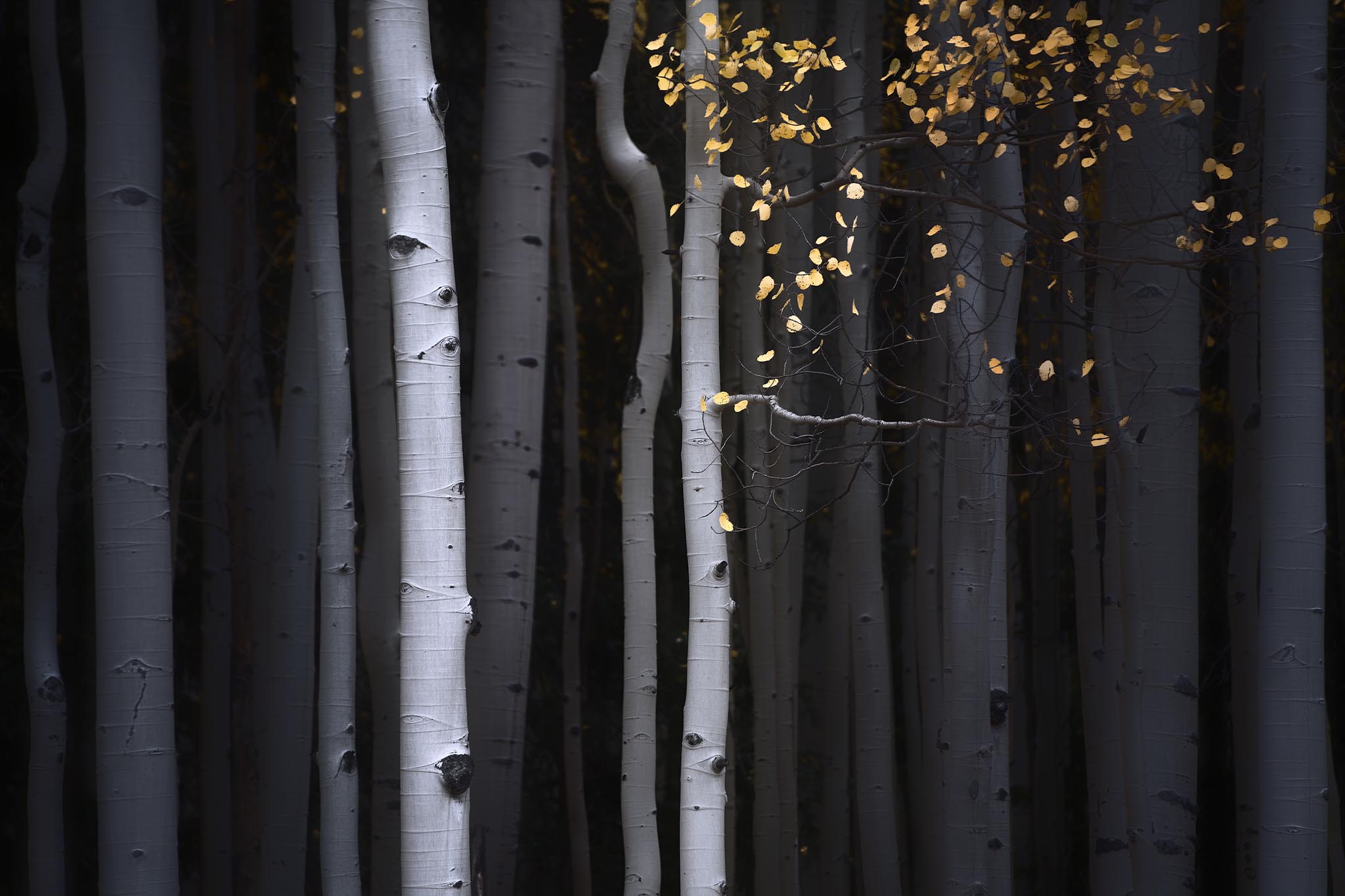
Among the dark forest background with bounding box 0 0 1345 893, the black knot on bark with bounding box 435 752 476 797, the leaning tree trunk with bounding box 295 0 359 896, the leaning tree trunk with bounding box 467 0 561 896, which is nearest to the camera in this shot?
the black knot on bark with bounding box 435 752 476 797

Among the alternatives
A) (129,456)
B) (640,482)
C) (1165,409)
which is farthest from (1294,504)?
(129,456)

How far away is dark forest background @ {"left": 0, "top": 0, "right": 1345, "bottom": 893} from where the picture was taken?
25.0 feet

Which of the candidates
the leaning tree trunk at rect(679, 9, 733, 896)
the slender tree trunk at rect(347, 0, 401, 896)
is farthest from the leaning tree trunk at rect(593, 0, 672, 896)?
the slender tree trunk at rect(347, 0, 401, 896)

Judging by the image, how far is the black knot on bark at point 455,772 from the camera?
3.21 m

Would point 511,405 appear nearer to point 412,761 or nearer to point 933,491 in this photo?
point 412,761

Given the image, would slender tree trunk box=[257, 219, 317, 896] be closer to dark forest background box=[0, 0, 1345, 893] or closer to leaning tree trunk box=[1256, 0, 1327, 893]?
dark forest background box=[0, 0, 1345, 893]

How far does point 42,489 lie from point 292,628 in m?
1.42

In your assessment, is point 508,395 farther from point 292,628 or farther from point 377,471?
point 292,628

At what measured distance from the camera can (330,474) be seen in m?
4.61

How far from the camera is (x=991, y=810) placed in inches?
208

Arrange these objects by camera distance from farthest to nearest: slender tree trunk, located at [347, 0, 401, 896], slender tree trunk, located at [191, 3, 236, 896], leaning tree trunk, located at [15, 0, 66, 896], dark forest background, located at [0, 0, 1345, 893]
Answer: dark forest background, located at [0, 0, 1345, 893]
slender tree trunk, located at [191, 3, 236, 896]
leaning tree trunk, located at [15, 0, 66, 896]
slender tree trunk, located at [347, 0, 401, 896]

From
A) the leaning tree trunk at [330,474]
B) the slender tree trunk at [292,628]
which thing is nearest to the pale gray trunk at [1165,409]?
the leaning tree trunk at [330,474]

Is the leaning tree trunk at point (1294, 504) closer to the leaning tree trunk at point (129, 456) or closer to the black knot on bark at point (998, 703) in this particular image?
the black knot on bark at point (998, 703)

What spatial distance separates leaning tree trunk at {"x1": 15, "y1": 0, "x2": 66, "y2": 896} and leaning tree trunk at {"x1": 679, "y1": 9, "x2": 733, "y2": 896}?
10.6ft
